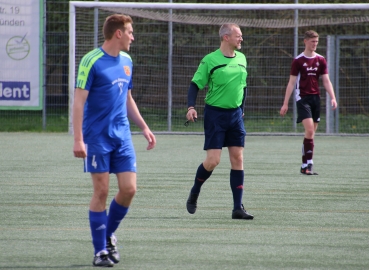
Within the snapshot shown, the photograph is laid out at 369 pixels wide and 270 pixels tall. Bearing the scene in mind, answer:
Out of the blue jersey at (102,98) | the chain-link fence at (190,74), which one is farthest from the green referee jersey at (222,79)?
the chain-link fence at (190,74)

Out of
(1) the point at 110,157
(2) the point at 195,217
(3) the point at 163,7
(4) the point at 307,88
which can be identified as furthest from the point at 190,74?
(1) the point at 110,157

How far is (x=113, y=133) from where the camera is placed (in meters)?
5.62

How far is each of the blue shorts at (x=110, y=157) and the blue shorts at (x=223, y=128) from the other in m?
2.28

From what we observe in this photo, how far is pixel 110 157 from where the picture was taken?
5.68m

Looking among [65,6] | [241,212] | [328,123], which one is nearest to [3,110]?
[65,6]

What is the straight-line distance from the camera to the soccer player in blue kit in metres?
5.54

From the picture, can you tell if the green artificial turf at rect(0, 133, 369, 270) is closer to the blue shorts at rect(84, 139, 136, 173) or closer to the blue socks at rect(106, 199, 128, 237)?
the blue socks at rect(106, 199, 128, 237)

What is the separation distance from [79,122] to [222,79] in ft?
8.96

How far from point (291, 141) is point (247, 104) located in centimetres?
285

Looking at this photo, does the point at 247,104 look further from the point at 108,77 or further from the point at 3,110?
the point at 108,77

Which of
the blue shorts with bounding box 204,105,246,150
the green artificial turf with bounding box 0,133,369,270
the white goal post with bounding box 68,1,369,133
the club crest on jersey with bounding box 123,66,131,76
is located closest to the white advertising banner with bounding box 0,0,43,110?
the white goal post with bounding box 68,1,369,133

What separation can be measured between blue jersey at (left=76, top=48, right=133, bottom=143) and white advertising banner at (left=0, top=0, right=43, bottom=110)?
1431 centimetres

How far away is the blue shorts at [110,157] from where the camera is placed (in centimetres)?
556

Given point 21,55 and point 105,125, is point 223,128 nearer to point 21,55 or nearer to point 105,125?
point 105,125
